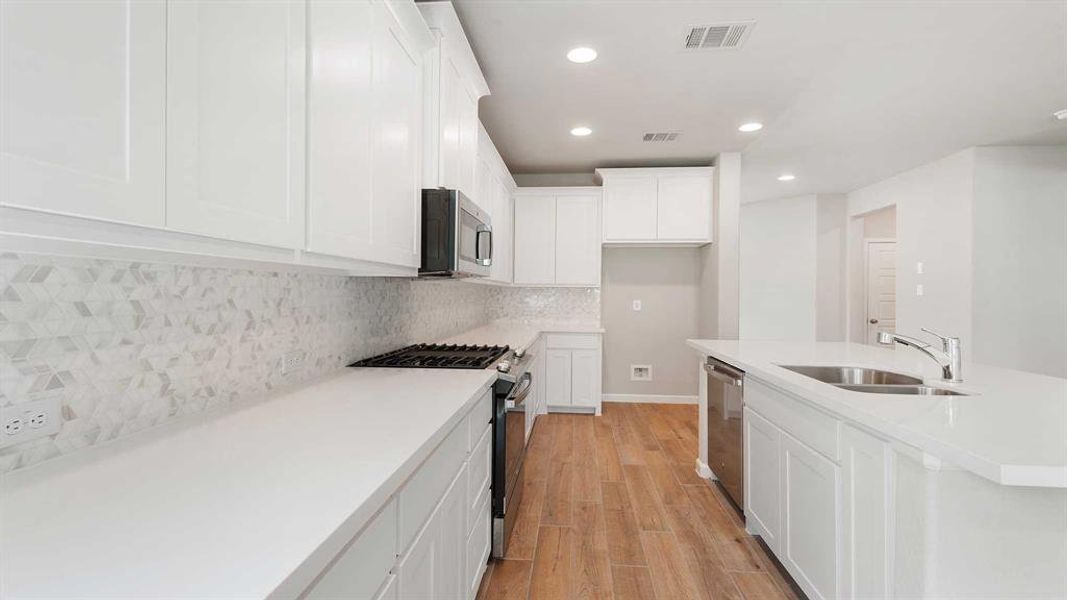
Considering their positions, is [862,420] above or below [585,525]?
above

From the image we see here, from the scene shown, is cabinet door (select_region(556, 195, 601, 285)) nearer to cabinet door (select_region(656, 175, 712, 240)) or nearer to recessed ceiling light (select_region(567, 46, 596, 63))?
cabinet door (select_region(656, 175, 712, 240))

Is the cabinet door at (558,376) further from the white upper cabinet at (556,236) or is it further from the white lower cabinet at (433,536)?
the white lower cabinet at (433,536)

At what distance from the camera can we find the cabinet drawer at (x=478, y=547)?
1651mm

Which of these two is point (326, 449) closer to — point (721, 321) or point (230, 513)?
point (230, 513)

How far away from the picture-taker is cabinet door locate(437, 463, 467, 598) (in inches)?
50.6

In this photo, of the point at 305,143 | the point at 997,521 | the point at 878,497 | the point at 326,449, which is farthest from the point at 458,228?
the point at 997,521

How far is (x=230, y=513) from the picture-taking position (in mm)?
691

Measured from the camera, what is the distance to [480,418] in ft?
5.74

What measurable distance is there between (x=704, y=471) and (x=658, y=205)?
8.38 feet

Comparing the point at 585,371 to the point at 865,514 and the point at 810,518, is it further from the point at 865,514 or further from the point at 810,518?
the point at 865,514

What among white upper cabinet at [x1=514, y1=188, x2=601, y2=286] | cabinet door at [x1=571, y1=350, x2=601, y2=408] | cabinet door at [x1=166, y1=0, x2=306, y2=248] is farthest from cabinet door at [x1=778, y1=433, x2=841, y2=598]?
white upper cabinet at [x1=514, y1=188, x2=601, y2=286]

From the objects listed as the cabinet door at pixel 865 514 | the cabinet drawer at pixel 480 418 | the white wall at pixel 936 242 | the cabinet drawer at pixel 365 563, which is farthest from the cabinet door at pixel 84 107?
the white wall at pixel 936 242

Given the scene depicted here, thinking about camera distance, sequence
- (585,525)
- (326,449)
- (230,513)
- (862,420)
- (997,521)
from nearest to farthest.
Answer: (230,513) < (326,449) < (997,521) < (862,420) < (585,525)

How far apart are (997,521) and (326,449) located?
5.06 ft
